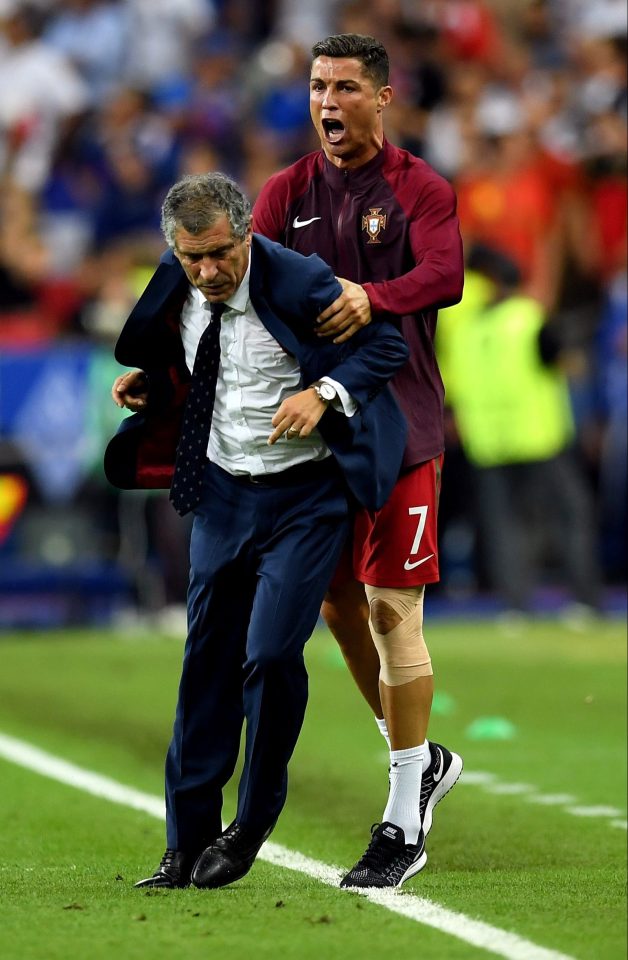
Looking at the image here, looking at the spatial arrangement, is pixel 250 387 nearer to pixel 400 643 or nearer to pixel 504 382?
pixel 400 643

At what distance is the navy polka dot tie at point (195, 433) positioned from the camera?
17.8 feet

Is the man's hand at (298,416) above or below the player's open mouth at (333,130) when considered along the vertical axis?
below

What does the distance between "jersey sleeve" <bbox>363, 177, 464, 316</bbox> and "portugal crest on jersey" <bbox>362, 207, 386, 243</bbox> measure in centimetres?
8

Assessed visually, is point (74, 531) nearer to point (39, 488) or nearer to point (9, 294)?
point (39, 488)

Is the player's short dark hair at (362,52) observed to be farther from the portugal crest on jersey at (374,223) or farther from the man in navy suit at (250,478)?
the man in navy suit at (250,478)

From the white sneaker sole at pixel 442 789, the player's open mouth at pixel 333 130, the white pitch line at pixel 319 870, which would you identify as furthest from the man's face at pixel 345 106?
the white pitch line at pixel 319 870

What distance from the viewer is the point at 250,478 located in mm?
5473

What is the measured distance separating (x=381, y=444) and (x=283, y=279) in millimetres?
550

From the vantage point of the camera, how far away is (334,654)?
40.2ft

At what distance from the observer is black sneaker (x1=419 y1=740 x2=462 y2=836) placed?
19.3 feet

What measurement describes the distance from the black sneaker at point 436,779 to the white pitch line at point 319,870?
0.32 m

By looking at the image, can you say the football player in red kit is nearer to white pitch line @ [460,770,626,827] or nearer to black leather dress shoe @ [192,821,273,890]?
black leather dress shoe @ [192,821,273,890]

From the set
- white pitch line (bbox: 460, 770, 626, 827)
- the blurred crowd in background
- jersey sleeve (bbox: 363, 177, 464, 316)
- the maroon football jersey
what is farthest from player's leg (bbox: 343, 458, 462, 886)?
the blurred crowd in background

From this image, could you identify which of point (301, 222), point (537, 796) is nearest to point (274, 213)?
point (301, 222)
